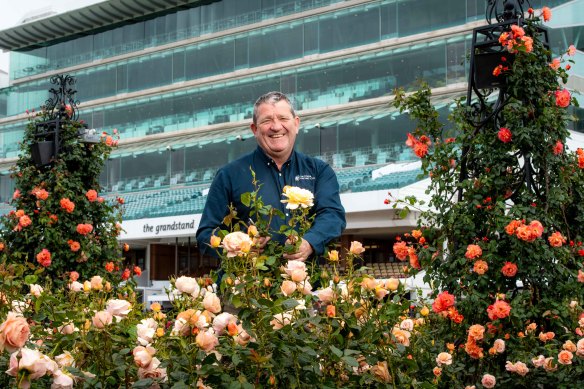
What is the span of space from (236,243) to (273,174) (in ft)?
4.10

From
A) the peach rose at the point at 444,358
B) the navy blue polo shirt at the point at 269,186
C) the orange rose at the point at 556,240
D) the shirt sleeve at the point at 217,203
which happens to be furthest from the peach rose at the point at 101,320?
the orange rose at the point at 556,240

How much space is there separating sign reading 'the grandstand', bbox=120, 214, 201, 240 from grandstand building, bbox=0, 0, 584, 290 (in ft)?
0.21

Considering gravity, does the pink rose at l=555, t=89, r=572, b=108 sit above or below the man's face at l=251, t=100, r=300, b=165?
above

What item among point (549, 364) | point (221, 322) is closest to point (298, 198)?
point (221, 322)

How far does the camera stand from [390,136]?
33562 mm

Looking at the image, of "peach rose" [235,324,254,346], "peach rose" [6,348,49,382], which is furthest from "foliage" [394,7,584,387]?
"peach rose" [6,348,49,382]

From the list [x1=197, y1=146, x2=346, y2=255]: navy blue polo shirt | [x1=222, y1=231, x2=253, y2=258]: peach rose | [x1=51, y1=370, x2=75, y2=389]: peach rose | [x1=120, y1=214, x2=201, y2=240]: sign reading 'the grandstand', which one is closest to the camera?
[x1=51, y1=370, x2=75, y2=389]: peach rose

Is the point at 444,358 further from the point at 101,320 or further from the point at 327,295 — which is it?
the point at 101,320

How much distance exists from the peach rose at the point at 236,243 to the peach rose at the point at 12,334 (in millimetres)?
626

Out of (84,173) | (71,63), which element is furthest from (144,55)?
(84,173)

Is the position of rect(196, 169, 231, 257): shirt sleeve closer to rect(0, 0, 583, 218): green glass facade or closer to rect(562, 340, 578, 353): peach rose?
rect(562, 340, 578, 353): peach rose

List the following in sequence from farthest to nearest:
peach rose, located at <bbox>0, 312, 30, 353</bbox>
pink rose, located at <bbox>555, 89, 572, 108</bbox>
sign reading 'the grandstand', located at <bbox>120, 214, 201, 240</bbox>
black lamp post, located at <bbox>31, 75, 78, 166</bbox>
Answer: sign reading 'the grandstand', located at <bbox>120, 214, 201, 240</bbox> → black lamp post, located at <bbox>31, 75, 78, 166</bbox> → pink rose, located at <bbox>555, 89, 572, 108</bbox> → peach rose, located at <bbox>0, 312, 30, 353</bbox>

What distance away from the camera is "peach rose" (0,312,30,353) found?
2318 mm

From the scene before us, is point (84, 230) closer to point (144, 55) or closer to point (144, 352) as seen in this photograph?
point (144, 352)
